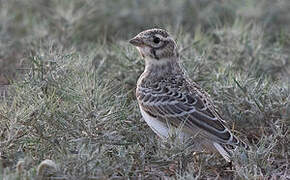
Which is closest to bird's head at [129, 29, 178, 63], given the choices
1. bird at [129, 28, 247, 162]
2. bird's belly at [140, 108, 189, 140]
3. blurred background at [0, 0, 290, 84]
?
bird at [129, 28, 247, 162]

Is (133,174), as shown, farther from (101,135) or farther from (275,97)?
(275,97)

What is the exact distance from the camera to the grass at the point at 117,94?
4.66 meters

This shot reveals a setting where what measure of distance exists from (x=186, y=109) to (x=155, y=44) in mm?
824

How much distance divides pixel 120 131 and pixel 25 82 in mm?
1078

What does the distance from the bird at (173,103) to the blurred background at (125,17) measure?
198cm

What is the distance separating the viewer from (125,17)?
855 centimetres

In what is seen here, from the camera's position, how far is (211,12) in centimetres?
854

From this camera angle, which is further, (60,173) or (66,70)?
(66,70)

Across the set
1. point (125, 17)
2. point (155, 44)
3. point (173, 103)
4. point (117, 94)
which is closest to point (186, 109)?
point (173, 103)

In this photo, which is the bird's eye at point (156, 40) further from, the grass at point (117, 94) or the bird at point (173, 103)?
the grass at point (117, 94)

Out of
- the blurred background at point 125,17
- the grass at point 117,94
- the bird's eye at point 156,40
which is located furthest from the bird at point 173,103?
the blurred background at point 125,17

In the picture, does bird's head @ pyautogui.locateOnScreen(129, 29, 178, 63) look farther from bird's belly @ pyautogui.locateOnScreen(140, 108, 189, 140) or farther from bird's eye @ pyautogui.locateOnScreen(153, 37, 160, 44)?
bird's belly @ pyautogui.locateOnScreen(140, 108, 189, 140)

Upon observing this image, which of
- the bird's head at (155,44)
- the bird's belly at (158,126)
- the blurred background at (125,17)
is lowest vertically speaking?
the bird's belly at (158,126)

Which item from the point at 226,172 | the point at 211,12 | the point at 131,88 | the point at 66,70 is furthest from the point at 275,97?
the point at 211,12
